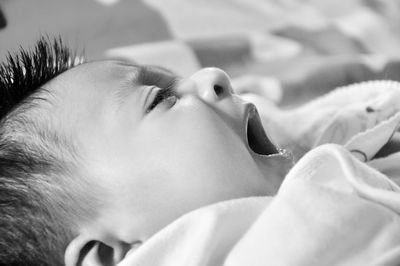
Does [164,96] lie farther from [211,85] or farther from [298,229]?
[298,229]

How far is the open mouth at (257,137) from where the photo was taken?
2.24 feet

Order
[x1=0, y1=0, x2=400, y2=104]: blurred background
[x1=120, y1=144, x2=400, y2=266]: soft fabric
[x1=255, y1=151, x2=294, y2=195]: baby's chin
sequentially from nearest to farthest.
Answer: [x1=120, y1=144, x2=400, y2=266]: soft fabric, [x1=255, y1=151, x2=294, y2=195]: baby's chin, [x1=0, y1=0, x2=400, y2=104]: blurred background

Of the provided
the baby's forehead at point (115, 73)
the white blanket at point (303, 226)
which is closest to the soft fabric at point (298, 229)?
the white blanket at point (303, 226)

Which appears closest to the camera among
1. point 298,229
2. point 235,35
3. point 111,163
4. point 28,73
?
point 298,229

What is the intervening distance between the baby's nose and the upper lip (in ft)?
0.12

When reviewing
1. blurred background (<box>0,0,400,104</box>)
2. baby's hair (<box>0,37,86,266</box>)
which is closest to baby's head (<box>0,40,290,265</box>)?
baby's hair (<box>0,37,86,266</box>)

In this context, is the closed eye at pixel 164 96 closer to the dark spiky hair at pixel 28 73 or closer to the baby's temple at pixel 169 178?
the baby's temple at pixel 169 178

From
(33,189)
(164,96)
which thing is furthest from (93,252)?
(164,96)

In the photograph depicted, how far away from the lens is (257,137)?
69cm

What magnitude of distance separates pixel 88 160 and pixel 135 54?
1.72 feet

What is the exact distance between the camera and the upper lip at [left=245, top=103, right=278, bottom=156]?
2.24 feet

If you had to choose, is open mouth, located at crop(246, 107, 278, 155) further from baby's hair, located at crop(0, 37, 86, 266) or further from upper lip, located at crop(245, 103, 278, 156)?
baby's hair, located at crop(0, 37, 86, 266)

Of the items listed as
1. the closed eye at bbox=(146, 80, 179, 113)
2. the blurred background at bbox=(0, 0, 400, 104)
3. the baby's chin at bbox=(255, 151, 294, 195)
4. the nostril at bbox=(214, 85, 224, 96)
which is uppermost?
the closed eye at bbox=(146, 80, 179, 113)

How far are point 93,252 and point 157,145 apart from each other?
4.9 inches
